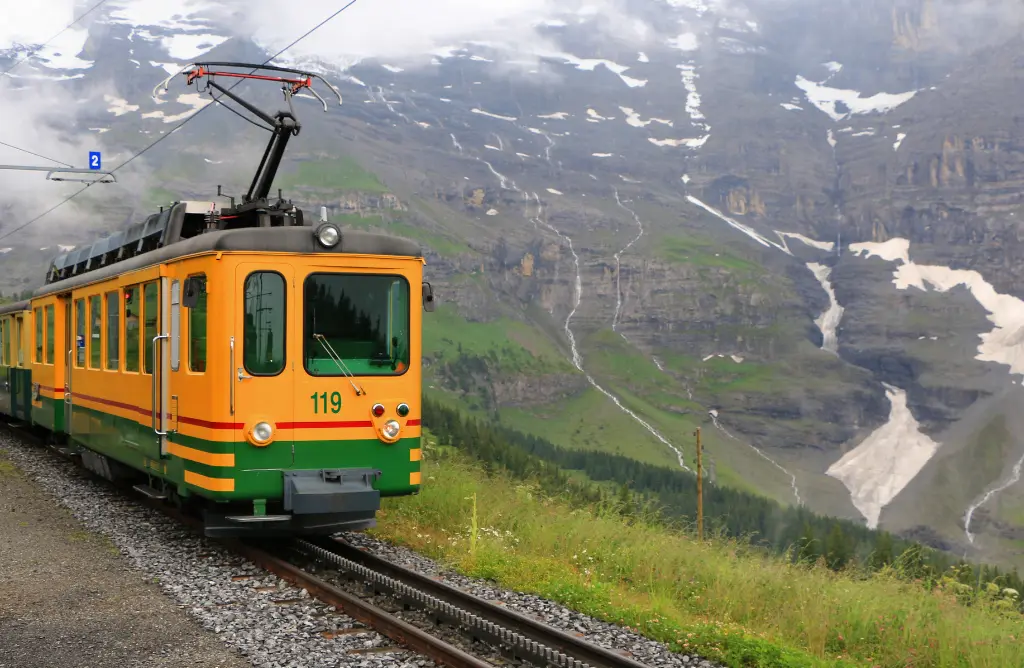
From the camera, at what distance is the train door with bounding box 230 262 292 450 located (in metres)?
10.7

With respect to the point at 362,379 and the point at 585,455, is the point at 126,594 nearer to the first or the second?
the point at 362,379

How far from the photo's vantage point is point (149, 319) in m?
12.4

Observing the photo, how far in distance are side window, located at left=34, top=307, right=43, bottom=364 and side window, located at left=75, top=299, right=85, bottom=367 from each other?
3588 millimetres

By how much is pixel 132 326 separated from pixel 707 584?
756 cm

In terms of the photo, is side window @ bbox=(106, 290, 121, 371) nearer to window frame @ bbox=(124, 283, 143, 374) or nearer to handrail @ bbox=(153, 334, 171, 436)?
window frame @ bbox=(124, 283, 143, 374)

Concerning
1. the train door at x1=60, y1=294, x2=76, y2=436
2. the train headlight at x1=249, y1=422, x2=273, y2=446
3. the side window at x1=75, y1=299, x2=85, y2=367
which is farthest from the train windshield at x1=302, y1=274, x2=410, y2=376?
the train door at x1=60, y1=294, x2=76, y2=436

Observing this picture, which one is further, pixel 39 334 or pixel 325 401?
pixel 39 334

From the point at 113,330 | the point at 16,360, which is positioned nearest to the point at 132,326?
the point at 113,330

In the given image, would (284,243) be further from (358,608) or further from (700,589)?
(700,589)

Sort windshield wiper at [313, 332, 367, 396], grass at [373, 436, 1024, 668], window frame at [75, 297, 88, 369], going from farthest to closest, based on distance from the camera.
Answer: window frame at [75, 297, 88, 369] → windshield wiper at [313, 332, 367, 396] → grass at [373, 436, 1024, 668]

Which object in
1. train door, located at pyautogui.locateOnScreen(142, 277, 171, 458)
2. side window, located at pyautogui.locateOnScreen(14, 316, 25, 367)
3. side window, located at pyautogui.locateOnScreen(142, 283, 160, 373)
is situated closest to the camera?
train door, located at pyautogui.locateOnScreen(142, 277, 171, 458)

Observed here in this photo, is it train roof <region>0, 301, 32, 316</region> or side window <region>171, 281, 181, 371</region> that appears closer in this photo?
side window <region>171, 281, 181, 371</region>

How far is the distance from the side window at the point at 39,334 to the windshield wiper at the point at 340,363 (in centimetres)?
1020

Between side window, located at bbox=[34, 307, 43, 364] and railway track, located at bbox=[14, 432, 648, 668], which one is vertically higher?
side window, located at bbox=[34, 307, 43, 364]
